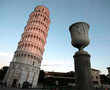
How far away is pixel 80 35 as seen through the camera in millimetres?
2498

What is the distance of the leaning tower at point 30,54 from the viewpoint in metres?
26.8

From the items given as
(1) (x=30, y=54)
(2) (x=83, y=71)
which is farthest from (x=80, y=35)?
(1) (x=30, y=54)

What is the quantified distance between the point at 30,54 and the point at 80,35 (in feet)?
96.7

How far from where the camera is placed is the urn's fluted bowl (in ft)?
8.04

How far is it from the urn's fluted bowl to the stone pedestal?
0.24 metres

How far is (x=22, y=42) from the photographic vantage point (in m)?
32.3

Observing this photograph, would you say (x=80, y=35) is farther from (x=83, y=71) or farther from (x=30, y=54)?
(x=30, y=54)

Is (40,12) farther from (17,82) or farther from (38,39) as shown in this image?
(17,82)

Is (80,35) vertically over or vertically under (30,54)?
under

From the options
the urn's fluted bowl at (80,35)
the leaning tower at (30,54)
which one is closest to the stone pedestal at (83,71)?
the urn's fluted bowl at (80,35)

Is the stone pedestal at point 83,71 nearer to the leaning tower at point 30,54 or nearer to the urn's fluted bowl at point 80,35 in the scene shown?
the urn's fluted bowl at point 80,35

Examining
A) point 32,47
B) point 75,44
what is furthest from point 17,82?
point 75,44

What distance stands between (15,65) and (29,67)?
4.40 metres

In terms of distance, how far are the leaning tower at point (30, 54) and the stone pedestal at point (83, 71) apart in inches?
1070
